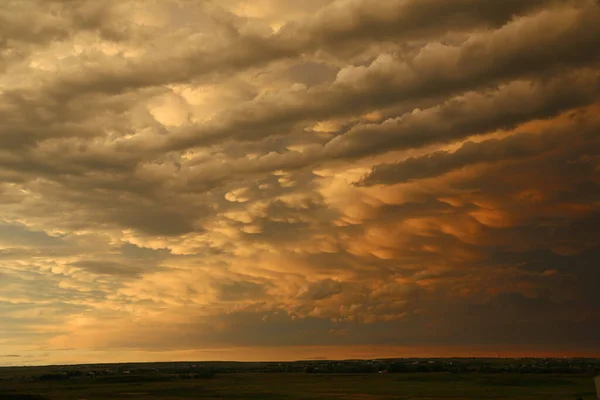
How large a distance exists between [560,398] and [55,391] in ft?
422

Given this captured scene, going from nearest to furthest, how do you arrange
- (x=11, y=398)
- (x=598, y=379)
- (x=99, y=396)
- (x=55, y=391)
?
1. (x=598, y=379)
2. (x=11, y=398)
3. (x=99, y=396)
4. (x=55, y=391)

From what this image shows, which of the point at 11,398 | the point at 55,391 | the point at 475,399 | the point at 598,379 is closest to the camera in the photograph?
the point at 598,379

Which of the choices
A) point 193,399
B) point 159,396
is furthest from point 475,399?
point 159,396

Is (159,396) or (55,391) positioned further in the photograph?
(55,391)

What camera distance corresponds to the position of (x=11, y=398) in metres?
139

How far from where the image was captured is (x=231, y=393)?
517 feet

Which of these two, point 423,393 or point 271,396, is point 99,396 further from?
point 423,393

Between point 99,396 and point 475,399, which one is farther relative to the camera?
point 99,396

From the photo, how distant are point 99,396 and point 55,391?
1151 inches

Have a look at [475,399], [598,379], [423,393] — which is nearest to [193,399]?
[423,393]

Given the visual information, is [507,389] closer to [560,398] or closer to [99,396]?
[560,398]

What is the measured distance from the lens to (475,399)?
126312mm

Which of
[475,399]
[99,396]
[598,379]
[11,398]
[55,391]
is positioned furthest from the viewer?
[55,391]

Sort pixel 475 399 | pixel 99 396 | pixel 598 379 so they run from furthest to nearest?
pixel 99 396 < pixel 475 399 < pixel 598 379
